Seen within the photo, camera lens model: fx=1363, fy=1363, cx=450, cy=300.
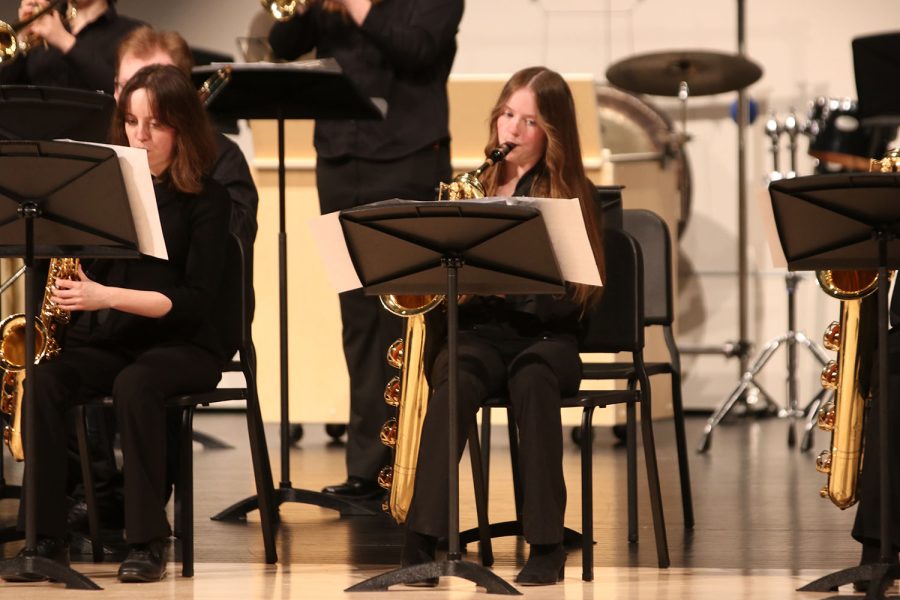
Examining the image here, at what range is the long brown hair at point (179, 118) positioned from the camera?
10.9 feet

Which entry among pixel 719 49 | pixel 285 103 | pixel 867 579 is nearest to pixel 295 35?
pixel 285 103

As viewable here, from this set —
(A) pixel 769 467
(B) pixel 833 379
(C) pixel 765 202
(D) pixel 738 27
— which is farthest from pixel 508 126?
(D) pixel 738 27

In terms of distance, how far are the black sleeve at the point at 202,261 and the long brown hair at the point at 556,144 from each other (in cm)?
69

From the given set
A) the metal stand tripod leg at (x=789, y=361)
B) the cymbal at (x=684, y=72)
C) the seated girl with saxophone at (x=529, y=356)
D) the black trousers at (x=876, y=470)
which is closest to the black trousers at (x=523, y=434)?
the seated girl with saxophone at (x=529, y=356)

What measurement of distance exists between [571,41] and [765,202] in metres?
4.78

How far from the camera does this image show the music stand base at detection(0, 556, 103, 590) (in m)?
2.94

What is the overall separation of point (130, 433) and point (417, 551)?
69cm

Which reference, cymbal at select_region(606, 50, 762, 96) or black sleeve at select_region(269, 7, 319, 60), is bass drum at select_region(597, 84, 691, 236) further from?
black sleeve at select_region(269, 7, 319, 60)

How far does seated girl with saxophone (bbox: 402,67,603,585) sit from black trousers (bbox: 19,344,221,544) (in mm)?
586

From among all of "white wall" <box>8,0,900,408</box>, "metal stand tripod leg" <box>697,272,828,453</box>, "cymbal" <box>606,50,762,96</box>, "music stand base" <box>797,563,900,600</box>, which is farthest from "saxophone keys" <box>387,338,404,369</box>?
"white wall" <box>8,0,900,408</box>

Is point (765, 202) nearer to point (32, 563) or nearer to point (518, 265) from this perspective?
point (518, 265)

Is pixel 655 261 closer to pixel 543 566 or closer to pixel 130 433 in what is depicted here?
pixel 543 566

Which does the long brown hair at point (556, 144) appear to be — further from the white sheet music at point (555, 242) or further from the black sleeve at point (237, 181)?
the black sleeve at point (237, 181)

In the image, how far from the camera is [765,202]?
9.38ft
